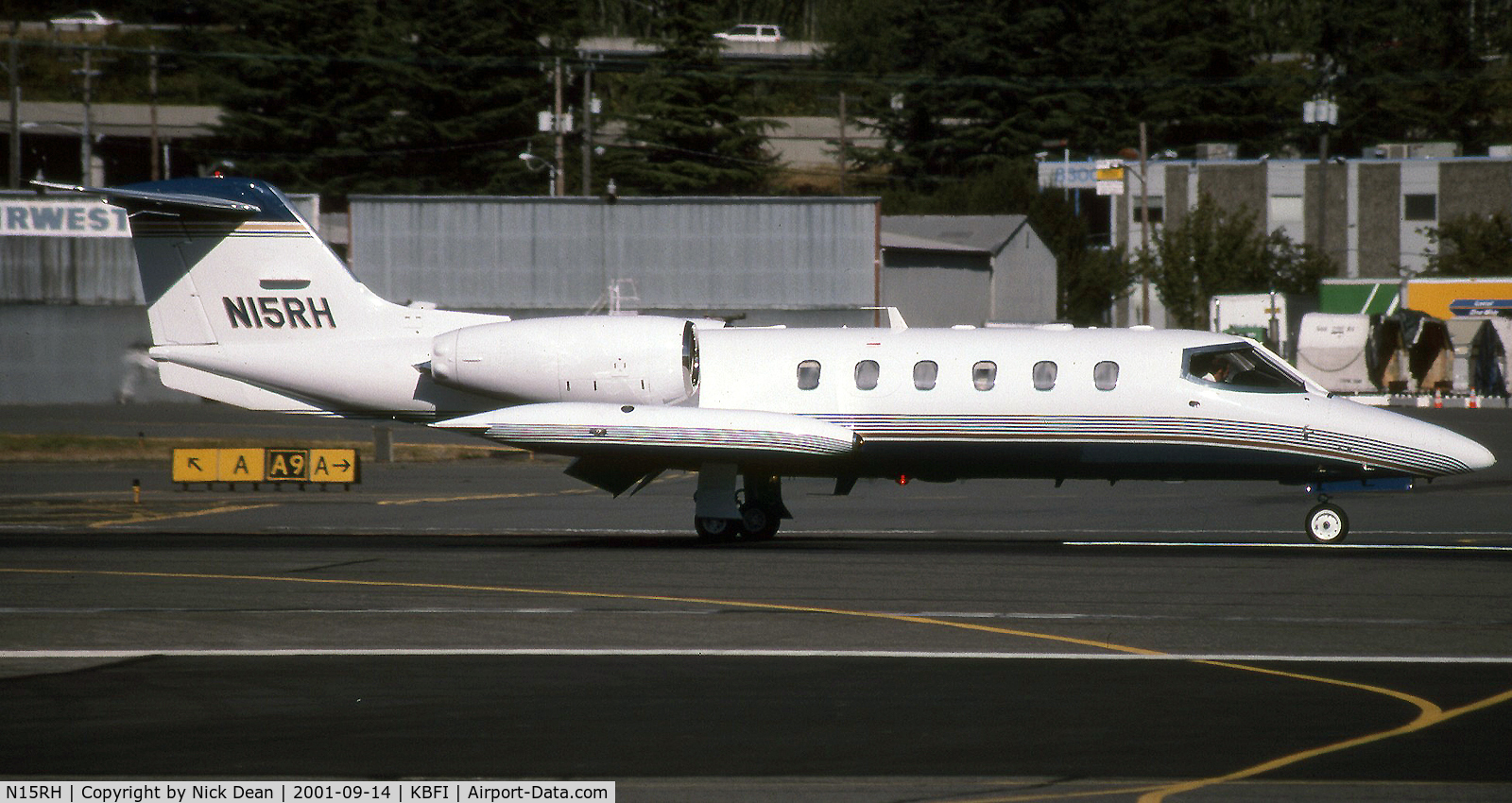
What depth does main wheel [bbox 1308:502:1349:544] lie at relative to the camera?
799 inches

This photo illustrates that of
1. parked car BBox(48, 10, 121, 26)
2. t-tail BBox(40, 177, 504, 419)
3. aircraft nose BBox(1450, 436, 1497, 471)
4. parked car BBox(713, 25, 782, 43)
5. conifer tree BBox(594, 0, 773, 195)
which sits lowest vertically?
aircraft nose BBox(1450, 436, 1497, 471)

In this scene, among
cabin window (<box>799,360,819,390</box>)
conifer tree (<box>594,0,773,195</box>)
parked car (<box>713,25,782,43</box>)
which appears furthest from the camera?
parked car (<box>713,25,782,43</box>)

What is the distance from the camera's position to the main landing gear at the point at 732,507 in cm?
2064

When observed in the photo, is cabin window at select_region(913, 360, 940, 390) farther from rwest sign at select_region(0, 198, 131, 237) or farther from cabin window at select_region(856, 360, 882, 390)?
rwest sign at select_region(0, 198, 131, 237)

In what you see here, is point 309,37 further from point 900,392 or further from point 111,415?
point 900,392

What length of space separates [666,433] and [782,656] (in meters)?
7.49

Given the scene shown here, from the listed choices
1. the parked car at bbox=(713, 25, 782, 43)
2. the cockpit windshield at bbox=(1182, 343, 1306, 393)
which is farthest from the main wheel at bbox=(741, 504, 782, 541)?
the parked car at bbox=(713, 25, 782, 43)

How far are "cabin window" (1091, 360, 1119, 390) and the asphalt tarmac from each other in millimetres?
2069

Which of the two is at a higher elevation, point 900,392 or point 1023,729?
point 900,392

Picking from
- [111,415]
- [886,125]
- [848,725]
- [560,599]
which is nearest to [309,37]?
[886,125]

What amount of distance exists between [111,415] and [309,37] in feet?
150

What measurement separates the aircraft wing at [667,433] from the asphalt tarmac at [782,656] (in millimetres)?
1239

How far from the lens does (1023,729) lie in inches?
394

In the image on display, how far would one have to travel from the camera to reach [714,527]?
68.0 feet
